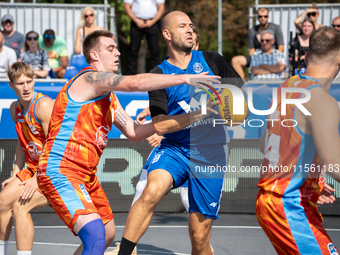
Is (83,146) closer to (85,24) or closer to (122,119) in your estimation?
(122,119)

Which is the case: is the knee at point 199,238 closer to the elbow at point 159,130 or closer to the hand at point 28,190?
the elbow at point 159,130

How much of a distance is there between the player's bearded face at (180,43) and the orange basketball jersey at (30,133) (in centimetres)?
148

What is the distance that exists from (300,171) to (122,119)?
1861 mm

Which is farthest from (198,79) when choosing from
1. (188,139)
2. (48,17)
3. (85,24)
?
(48,17)

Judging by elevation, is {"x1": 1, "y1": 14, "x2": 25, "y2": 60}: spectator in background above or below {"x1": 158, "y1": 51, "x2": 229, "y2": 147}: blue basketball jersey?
above

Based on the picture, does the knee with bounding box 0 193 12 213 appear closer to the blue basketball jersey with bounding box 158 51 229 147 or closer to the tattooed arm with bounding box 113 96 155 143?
the tattooed arm with bounding box 113 96 155 143

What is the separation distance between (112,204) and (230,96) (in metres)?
3.91

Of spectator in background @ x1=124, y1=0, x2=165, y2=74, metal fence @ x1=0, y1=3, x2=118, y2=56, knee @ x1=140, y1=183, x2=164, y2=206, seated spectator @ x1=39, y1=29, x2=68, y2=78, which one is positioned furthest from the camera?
metal fence @ x1=0, y1=3, x2=118, y2=56

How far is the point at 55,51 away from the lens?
10703 mm

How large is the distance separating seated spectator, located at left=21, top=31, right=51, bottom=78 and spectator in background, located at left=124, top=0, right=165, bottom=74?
1.99m

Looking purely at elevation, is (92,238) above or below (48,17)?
below

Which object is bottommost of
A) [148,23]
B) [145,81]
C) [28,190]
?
[28,190]

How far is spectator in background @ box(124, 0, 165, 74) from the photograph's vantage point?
9891 millimetres

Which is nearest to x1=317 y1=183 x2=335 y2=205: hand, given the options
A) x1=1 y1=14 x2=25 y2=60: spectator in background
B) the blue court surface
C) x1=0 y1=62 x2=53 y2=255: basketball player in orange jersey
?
the blue court surface
